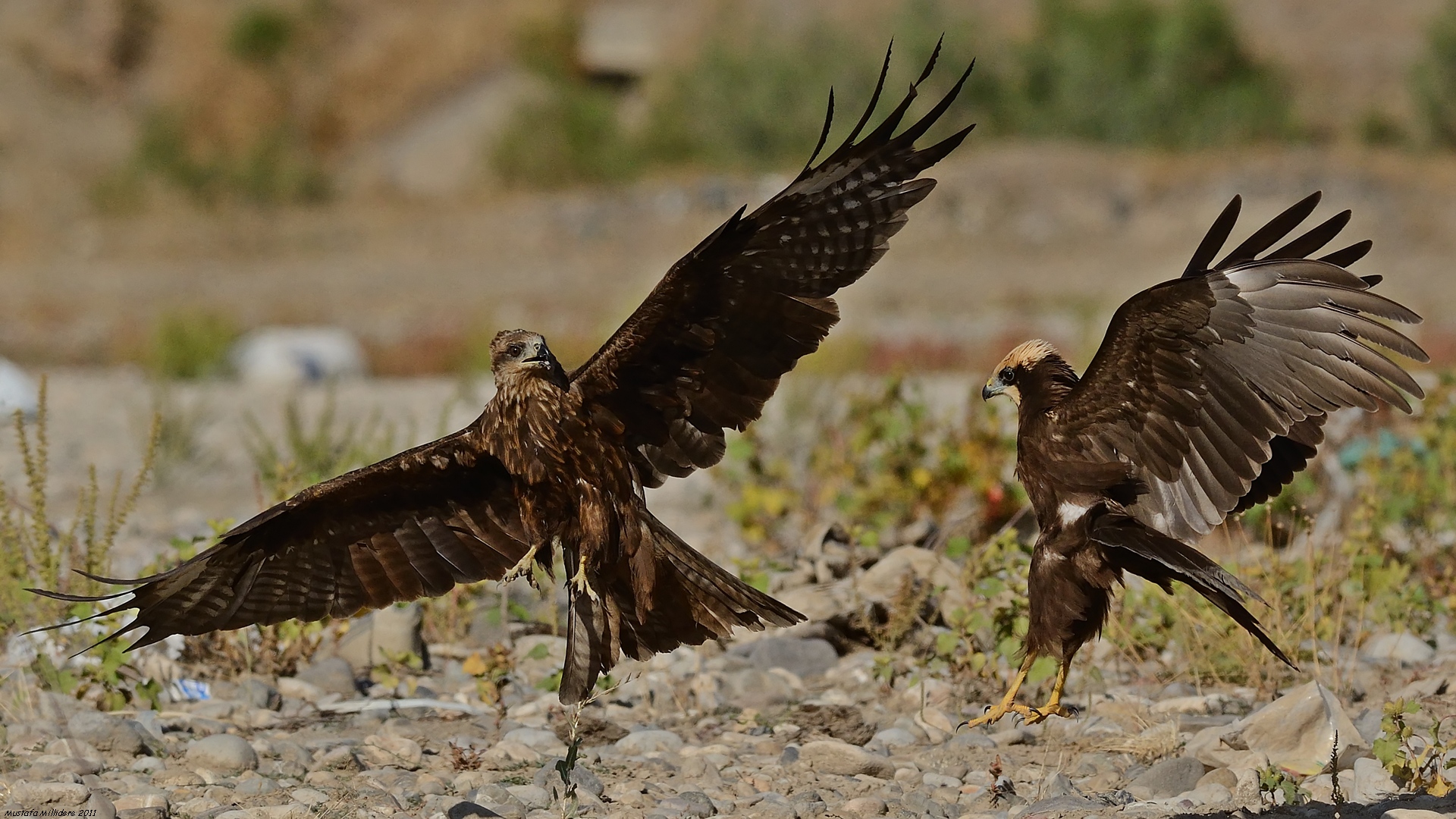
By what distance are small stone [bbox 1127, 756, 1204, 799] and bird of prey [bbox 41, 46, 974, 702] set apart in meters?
1.13

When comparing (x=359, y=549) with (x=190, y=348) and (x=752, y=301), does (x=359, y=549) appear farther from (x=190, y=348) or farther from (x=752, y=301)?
(x=190, y=348)

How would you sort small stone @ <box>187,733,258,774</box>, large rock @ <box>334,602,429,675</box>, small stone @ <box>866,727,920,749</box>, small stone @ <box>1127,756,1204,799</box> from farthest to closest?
large rock @ <box>334,602,429,675</box> → small stone @ <box>866,727,920,749</box> → small stone @ <box>187,733,258,774</box> → small stone @ <box>1127,756,1204,799</box>

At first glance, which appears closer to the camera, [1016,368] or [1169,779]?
[1169,779]

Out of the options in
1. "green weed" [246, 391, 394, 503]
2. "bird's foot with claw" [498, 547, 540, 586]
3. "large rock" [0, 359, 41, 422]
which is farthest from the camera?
"large rock" [0, 359, 41, 422]

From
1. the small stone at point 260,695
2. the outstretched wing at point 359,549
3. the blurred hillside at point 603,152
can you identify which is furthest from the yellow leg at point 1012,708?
the blurred hillside at point 603,152

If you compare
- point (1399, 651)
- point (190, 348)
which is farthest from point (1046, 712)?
point (190, 348)

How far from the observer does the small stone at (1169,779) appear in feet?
14.3

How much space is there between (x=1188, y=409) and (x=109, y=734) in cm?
318

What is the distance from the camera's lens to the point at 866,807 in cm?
419

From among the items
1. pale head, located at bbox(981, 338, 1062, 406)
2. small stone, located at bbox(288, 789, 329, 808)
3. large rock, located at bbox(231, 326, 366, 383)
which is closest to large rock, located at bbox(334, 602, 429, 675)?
small stone, located at bbox(288, 789, 329, 808)

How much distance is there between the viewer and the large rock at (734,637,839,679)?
18.1 ft

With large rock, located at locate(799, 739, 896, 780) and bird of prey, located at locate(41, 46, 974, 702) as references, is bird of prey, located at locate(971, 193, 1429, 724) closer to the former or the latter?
large rock, located at locate(799, 739, 896, 780)

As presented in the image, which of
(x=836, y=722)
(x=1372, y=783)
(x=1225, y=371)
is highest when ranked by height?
(x=1225, y=371)

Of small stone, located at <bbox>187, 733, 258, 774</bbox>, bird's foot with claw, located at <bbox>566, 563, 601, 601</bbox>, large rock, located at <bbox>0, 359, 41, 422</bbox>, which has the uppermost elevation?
large rock, located at <bbox>0, 359, 41, 422</bbox>
